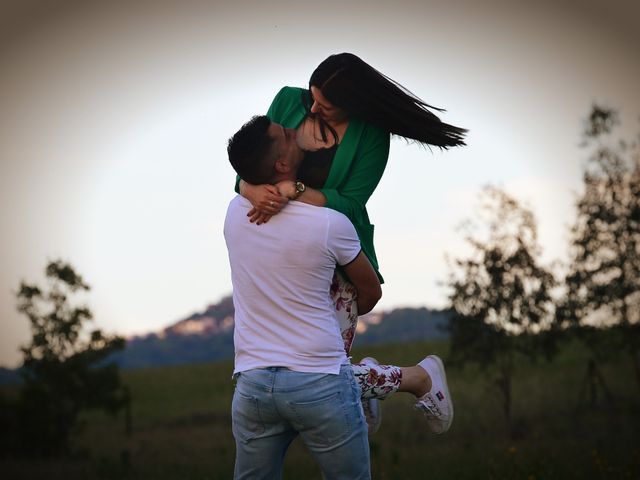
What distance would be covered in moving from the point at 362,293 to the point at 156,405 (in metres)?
35.0

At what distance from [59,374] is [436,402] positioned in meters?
19.0

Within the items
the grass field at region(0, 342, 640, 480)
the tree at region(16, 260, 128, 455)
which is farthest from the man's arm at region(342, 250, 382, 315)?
the tree at region(16, 260, 128, 455)

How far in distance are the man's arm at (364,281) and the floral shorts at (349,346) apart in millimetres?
41

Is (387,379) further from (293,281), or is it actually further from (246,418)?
(293,281)

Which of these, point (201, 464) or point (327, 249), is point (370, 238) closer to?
point (327, 249)

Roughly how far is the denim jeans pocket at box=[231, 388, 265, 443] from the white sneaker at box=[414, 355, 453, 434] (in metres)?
0.99

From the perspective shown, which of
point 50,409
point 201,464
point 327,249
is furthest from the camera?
A: point 50,409

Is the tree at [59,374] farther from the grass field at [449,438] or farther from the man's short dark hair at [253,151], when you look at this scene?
the man's short dark hair at [253,151]

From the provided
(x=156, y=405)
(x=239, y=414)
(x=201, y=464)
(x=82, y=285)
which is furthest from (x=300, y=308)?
(x=156, y=405)

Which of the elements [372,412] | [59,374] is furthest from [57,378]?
[372,412]

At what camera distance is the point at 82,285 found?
71.7 feet

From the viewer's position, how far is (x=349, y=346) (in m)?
4.74

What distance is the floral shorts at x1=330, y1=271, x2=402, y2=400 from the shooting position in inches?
179

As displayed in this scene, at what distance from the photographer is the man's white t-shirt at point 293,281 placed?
4.16 m
